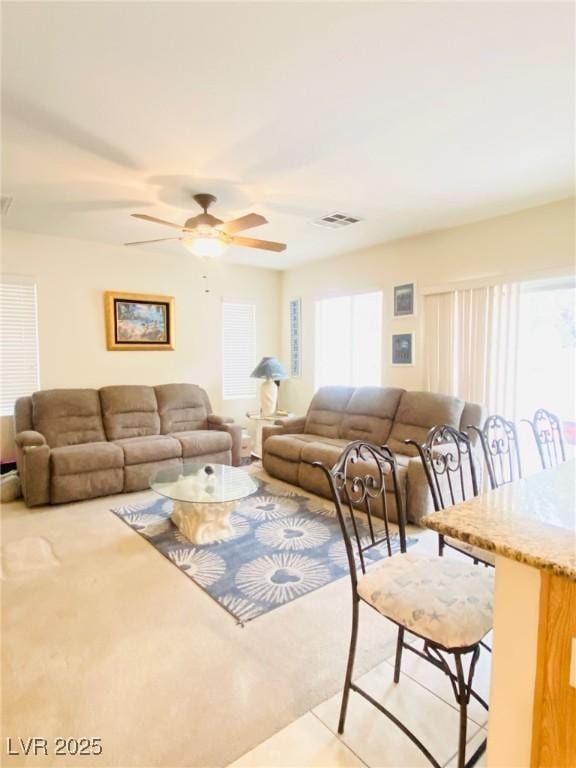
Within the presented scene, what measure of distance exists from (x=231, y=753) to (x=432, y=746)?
0.72m

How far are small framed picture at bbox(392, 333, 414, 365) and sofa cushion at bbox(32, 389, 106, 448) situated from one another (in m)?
3.33

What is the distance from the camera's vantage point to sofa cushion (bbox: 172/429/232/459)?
446cm

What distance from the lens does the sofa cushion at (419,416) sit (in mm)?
3781

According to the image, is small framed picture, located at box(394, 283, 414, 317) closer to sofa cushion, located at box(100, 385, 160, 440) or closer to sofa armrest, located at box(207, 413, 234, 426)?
sofa armrest, located at box(207, 413, 234, 426)

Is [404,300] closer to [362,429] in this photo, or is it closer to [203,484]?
[362,429]

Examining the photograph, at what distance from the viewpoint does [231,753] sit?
146cm

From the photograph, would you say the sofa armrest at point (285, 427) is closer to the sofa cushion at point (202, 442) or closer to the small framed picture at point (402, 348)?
the sofa cushion at point (202, 442)

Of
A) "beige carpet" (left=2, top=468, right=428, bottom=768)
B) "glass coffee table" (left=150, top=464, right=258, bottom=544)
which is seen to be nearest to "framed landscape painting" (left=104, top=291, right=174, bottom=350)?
"glass coffee table" (left=150, top=464, right=258, bottom=544)

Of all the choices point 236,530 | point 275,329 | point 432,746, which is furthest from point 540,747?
point 275,329

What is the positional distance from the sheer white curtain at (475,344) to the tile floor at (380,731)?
2.58 m

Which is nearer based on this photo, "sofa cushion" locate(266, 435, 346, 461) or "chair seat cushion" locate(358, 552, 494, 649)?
"chair seat cushion" locate(358, 552, 494, 649)

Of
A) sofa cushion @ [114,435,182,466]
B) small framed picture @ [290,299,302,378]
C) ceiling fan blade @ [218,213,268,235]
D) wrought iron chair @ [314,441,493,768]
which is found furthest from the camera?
small framed picture @ [290,299,302,378]

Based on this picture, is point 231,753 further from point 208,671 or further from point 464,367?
point 464,367

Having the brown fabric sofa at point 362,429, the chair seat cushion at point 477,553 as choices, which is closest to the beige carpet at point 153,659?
the chair seat cushion at point 477,553
